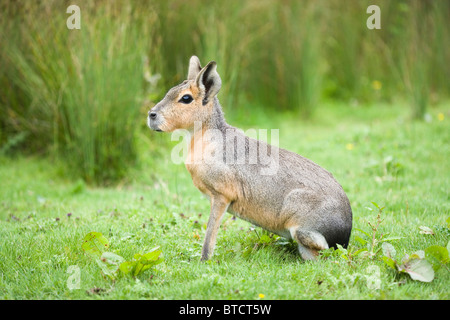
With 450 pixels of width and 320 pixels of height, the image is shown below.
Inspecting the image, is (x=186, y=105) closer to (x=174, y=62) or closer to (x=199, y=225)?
(x=199, y=225)

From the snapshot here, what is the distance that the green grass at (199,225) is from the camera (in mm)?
3330

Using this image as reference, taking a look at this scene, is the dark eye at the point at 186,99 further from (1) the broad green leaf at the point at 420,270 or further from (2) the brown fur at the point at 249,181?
(1) the broad green leaf at the point at 420,270

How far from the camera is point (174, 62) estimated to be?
816 centimetres

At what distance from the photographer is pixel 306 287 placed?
3316 mm

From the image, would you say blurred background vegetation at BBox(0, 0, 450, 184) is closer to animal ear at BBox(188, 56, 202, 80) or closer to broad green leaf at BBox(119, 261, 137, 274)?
animal ear at BBox(188, 56, 202, 80)

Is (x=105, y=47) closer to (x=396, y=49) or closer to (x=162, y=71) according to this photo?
(x=162, y=71)

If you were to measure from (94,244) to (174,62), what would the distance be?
4.89 metres

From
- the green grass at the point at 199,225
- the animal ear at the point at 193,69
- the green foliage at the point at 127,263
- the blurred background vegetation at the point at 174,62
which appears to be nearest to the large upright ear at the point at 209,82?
the animal ear at the point at 193,69

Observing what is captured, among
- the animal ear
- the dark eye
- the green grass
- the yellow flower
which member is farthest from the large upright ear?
the yellow flower

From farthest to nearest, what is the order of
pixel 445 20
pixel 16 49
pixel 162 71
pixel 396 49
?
pixel 396 49, pixel 445 20, pixel 162 71, pixel 16 49

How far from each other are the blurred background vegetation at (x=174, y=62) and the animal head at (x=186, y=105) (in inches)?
95.2

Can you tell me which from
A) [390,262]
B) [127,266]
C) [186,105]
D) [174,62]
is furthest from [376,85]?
[127,266]
